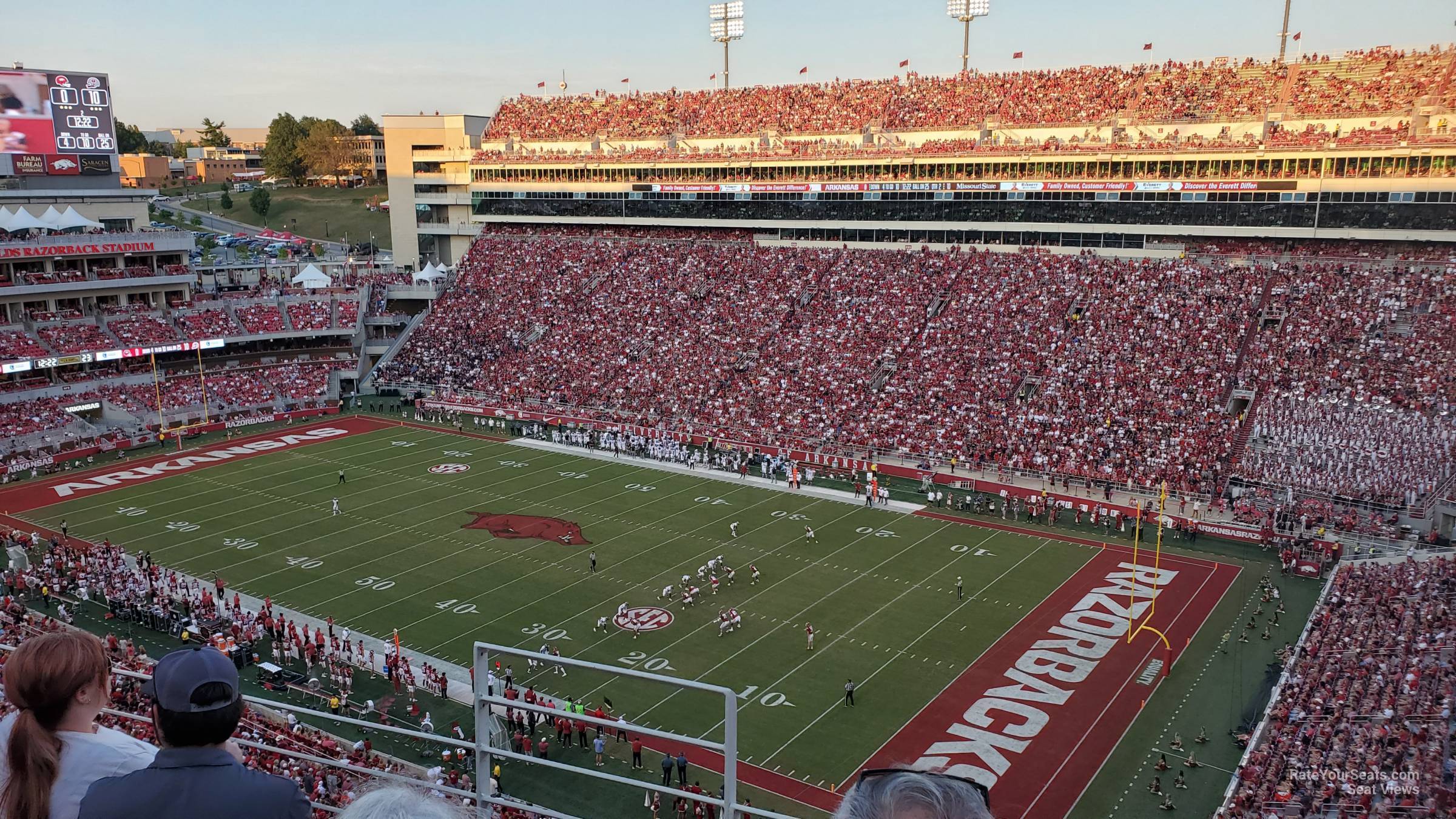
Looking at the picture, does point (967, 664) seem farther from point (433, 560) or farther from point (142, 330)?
point (142, 330)

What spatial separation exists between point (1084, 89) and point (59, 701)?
53.3 metres

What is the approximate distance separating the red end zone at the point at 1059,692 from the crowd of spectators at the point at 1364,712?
261 centimetres

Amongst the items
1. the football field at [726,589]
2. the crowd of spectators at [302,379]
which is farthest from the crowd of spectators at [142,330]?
the football field at [726,589]

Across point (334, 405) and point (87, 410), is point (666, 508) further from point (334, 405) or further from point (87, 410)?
point (87, 410)

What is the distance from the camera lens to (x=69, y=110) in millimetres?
47875

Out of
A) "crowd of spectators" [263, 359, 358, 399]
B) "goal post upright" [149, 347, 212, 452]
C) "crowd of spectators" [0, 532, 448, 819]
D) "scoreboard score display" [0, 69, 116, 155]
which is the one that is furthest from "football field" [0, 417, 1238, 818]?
"scoreboard score display" [0, 69, 116, 155]

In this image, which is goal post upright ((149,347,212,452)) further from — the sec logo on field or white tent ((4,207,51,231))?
the sec logo on field

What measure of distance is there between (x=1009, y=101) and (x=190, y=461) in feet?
137

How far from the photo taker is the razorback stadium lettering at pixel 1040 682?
17766 millimetres

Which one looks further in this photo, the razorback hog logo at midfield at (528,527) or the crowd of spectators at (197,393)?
the crowd of spectators at (197,393)

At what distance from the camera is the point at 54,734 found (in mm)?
2945

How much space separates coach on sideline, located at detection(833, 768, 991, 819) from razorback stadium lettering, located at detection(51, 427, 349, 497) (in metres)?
39.6

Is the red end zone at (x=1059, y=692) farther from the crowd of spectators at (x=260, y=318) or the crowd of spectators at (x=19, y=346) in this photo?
the crowd of spectators at (x=260, y=318)

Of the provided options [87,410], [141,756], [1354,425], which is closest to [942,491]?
[1354,425]
